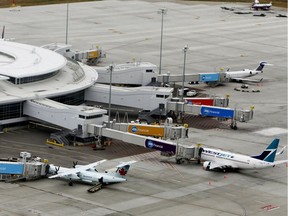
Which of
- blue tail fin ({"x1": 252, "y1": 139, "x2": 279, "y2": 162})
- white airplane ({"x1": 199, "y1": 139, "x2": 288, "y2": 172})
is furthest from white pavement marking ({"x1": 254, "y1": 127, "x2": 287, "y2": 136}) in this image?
blue tail fin ({"x1": 252, "y1": 139, "x2": 279, "y2": 162})

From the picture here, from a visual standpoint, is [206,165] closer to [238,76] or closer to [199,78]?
[199,78]

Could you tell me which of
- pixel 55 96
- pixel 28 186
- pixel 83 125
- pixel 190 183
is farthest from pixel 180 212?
pixel 55 96

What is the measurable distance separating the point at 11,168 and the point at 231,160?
30.2 m

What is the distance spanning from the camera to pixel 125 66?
186 m

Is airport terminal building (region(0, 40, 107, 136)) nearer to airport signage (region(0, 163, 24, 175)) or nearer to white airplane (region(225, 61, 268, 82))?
airport signage (region(0, 163, 24, 175))

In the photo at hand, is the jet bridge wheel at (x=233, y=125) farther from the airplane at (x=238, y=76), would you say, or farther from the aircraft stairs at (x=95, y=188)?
the aircraft stairs at (x=95, y=188)

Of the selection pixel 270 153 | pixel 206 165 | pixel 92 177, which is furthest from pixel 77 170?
pixel 270 153

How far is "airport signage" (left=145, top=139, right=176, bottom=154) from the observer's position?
13250cm

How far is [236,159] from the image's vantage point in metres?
130

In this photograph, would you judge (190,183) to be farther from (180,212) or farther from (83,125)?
(83,125)

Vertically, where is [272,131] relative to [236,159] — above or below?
below

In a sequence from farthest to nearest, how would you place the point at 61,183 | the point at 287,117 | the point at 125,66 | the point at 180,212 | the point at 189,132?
1. the point at 125,66
2. the point at 287,117
3. the point at 189,132
4. the point at 61,183
5. the point at 180,212

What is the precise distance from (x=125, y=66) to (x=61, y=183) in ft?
221

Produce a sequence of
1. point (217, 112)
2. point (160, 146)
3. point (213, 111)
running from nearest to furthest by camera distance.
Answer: point (160, 146)
point (217, 112)
point (213, 111)
